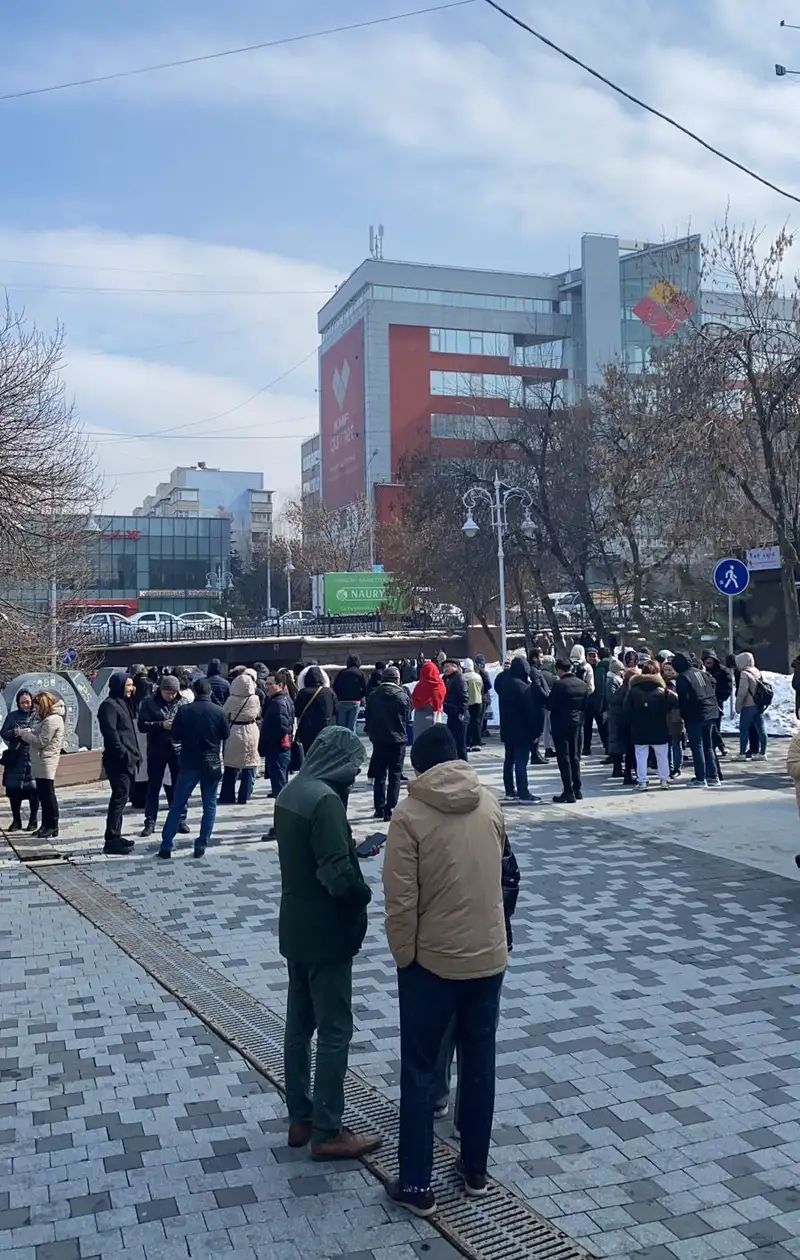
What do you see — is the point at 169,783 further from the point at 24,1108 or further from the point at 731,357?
the point at 731,357

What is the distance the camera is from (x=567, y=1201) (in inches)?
169

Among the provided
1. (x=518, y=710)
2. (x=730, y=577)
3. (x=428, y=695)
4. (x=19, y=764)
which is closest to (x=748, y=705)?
(x=730, y=577)

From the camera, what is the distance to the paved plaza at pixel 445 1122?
4.10 m

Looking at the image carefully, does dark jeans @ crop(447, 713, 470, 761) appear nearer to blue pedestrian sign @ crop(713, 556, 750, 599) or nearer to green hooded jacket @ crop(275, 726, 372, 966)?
blue pedestrian sign @ crop(713, 556, 750, 599)

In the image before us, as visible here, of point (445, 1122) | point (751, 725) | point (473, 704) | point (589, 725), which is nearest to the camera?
point (445, 1122)

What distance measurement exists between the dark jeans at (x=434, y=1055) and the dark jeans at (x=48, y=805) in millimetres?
8492

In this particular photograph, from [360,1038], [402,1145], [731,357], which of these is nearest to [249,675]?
[360,1038]

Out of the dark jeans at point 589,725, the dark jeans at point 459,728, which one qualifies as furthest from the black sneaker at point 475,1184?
the dark jeans at point 589,725

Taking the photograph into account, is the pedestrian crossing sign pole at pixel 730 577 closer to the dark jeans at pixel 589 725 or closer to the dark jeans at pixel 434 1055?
the dark jeans at pixel 589 725

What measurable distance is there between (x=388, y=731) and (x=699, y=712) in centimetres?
415

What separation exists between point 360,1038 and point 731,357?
17615mm

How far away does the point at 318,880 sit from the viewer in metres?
4.55

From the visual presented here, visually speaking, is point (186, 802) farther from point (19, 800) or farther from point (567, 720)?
point (567, 720)

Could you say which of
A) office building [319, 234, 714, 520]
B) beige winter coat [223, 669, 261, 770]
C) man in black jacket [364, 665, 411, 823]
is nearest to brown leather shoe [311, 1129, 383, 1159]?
man in black jacket [364, 665, 411, 823]
